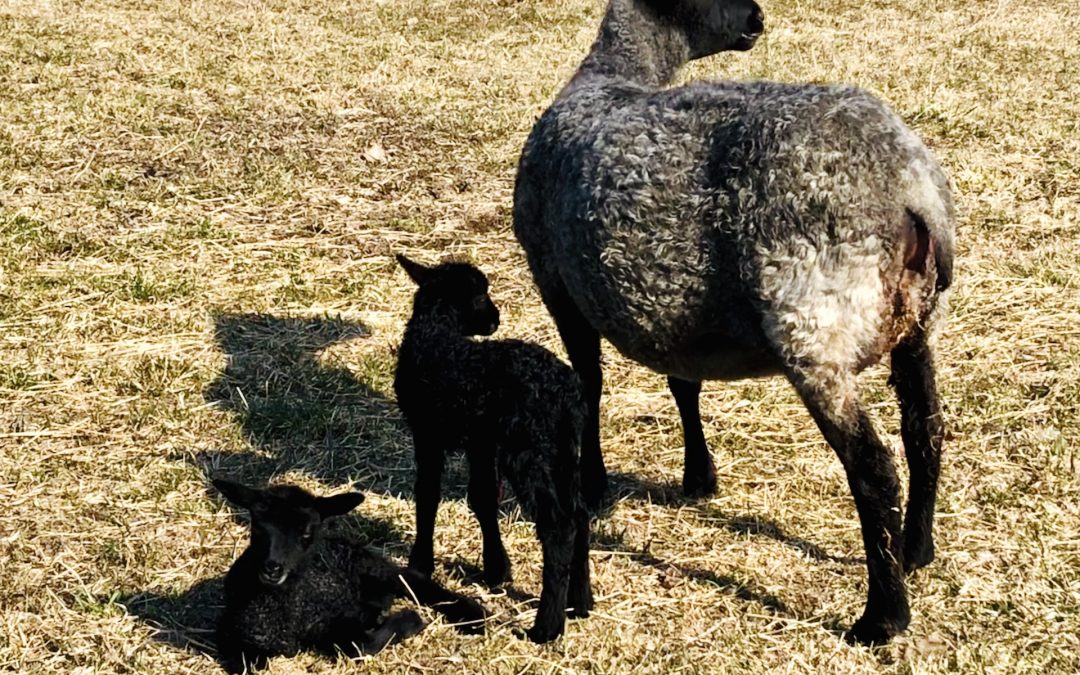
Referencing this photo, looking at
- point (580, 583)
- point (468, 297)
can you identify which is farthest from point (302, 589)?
point (468, 297)

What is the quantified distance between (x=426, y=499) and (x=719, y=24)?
2909mm

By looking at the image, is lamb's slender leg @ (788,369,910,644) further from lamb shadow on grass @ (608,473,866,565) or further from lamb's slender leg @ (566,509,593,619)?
lamb's slender leg @ (566,509,593,619)

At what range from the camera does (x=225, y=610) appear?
4.84m

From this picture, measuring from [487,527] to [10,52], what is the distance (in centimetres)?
895

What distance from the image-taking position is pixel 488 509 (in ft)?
17.0

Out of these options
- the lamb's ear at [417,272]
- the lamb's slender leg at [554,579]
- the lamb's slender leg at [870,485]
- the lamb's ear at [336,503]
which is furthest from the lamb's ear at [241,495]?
the lamb's slender leg at [870,485]

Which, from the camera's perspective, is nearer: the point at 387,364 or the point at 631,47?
the point at 631,47

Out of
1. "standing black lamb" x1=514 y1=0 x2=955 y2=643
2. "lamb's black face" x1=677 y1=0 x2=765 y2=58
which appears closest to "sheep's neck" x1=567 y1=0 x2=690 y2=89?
"lamb's black face" x1=677 y1=0 x2=765 y2=58

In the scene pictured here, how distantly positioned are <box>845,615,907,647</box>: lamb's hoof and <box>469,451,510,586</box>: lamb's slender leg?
1380 millimetres

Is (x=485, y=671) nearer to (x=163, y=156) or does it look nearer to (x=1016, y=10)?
(x=163, y=156)

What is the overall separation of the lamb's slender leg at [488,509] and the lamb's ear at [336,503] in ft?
1.64

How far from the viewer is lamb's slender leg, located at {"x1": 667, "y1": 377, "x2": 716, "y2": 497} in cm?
609

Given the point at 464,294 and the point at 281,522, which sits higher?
the point at 464,294

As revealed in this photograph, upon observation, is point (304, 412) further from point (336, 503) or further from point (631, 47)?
point (631, 47)
